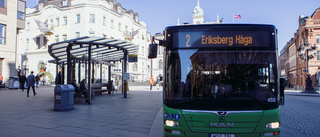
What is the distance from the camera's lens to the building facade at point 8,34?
24812 mm

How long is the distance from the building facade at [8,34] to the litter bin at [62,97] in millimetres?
19345

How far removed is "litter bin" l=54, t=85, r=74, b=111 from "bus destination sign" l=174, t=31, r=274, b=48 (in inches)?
247

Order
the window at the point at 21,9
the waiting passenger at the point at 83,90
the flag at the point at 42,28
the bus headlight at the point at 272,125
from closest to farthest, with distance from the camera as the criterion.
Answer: the bus headlight at the point at 272,125, the waiting passenger at the point at 83,90, the window at the point at 21,9, the flag at the point at 42,28

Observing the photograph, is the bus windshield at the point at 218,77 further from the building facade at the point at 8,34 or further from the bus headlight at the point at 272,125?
the building facade at the point at 8,34

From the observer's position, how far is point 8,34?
25281mm

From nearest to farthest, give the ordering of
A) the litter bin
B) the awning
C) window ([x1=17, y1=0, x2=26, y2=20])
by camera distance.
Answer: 1. the litter bin
2. the awning
3. window ([x1=17, y1=0, x2=26, y2=20])

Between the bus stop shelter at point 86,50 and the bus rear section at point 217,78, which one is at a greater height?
the bus stop shelter at point 86,50

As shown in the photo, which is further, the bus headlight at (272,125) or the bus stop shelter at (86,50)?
the bus stop shelter at (86,50)

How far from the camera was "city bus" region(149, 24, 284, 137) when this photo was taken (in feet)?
14.8

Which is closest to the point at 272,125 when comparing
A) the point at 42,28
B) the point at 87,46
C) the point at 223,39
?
the point at 223,39

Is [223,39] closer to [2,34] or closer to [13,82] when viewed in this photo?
[13,82]

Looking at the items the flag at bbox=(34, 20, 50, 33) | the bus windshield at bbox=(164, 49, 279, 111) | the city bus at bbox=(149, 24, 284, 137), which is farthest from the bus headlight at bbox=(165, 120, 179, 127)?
the flag at bbox=(34, 20, 50, 33)

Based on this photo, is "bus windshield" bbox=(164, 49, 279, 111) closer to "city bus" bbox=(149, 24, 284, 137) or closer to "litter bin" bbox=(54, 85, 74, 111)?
"city bus" bbox=(149, 24, 284, 137)

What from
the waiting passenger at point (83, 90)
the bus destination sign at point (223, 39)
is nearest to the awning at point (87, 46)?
the waiting passenger at point (83, 90)
